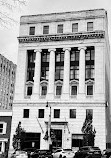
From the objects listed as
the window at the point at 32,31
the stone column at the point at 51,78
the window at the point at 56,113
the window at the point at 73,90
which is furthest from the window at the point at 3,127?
the window at the point at 32,31

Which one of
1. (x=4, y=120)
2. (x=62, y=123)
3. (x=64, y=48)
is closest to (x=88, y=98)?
(x=62, y=123)

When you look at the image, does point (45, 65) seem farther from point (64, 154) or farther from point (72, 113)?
point (64, 154)

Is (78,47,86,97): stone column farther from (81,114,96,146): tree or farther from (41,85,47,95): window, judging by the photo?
(41,85,47,95): window

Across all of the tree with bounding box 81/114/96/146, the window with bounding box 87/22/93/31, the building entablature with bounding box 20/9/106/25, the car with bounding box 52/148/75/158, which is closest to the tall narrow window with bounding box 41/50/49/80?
the building entablature with bounding box 20/9/106/25

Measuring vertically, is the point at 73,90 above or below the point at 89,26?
below

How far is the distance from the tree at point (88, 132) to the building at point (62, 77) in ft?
10.1

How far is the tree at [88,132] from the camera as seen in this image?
5806 cm

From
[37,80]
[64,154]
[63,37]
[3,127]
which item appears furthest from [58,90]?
[64,154]

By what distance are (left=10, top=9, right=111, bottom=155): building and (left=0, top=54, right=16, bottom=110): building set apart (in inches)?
2547

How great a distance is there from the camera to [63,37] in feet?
227

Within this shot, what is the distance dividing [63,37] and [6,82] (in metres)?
75.6

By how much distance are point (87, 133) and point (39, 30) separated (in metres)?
27.4

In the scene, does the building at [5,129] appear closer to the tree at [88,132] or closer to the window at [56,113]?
the window at [56,113]

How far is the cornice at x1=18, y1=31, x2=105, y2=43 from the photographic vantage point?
67.0 meters
